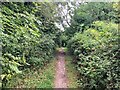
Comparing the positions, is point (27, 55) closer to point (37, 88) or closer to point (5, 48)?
point (37, 88)

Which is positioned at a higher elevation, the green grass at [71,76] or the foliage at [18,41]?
the foliage at [18,41]

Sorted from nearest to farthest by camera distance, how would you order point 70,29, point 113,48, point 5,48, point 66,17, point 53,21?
1. point 5,48
2. point 113,48
3. point 53,21
4. point 70,29
5. point 66,17

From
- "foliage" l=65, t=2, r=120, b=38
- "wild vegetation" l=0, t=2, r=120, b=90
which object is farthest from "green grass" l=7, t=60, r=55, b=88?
"foliage" l=65, t=2, r=120, b=38

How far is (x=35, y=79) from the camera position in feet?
23.3

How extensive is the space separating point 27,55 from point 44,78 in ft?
3.08

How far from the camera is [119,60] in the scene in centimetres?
577

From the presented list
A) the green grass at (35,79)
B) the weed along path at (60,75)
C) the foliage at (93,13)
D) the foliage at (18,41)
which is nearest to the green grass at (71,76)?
the weed along path at (60,75)

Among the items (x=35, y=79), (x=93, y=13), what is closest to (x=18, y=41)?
(x=35, y=79)

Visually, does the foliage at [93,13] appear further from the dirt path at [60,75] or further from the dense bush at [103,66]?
the dense bush at [103,66]

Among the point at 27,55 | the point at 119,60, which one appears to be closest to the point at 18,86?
the point at 27,55

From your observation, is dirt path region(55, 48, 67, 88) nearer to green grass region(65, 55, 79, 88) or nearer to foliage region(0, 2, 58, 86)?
green grass region(65, 55, 79, 88)

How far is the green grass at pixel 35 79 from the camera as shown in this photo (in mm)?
5898

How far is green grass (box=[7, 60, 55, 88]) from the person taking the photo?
590cm

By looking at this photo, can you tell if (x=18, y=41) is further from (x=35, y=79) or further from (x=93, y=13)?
(x=93, y=13)
